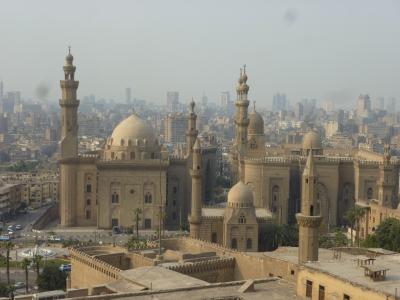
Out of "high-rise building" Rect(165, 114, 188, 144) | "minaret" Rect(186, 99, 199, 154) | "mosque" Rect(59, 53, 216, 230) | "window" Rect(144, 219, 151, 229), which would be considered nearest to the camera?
"mosque" Rect(59, 53, 216, 230)

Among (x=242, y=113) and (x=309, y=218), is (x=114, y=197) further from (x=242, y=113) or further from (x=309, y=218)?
(x=309, y=218)

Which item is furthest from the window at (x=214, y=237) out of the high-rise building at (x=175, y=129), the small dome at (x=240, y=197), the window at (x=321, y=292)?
the high-rise building at (x=175, y=129)

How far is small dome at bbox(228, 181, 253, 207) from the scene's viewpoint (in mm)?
40656

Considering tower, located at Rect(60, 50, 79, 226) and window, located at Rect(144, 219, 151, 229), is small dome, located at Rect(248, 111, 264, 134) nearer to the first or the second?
window, located at Rect(144, 219, 151, 229)

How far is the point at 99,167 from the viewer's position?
5078cm

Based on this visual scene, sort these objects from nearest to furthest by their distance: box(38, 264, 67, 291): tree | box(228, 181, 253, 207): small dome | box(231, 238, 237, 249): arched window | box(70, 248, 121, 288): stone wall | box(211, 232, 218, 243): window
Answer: box(70, 248, 121, 288): stone wall → box(38, 264, 67, 291): tree → box(231, 238, 237, 249): arched window → box(228, 181, 253, 207): small dome → box(211, 232, 218, 243): window

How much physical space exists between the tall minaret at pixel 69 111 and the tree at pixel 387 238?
22430 millimetres

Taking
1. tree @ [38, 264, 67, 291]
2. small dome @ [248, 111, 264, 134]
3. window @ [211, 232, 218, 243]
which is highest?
small dome @ [248, 111, 264, 134]

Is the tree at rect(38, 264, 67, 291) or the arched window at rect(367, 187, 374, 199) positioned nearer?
the tree at rect(38, 264, 67, 291)

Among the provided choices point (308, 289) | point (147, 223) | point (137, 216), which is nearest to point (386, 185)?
point (137, 216)

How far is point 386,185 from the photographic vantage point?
46.7 meters

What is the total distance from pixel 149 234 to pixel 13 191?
20221mm

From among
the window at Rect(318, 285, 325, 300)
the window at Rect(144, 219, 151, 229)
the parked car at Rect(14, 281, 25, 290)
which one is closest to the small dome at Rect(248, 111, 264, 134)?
the window at Rect(144, 219, 151, 229)

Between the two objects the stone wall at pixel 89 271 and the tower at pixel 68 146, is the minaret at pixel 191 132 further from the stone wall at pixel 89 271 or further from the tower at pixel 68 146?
the stone wall at pixel 89 271
